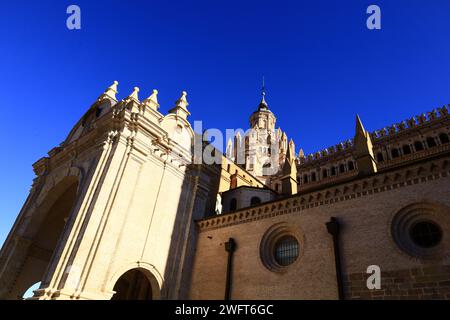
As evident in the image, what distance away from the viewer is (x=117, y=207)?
57.2 feet

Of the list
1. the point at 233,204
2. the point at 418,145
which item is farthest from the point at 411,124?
the point at 233,204

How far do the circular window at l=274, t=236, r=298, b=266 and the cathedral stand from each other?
6 cm

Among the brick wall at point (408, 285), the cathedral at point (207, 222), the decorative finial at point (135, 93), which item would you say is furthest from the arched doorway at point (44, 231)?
the brick wall at point (408, 285)

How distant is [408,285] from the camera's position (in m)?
12.0

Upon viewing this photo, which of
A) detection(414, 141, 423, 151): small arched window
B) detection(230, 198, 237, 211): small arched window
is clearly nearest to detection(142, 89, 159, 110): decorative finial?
detection(230, 198, 237, 211): small arched window

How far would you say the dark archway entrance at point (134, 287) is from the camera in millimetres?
21281

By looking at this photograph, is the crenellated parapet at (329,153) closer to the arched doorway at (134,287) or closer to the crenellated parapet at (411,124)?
the crenellated parapet at (411,124)

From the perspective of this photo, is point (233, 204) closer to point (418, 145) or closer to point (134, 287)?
point (134, 287)

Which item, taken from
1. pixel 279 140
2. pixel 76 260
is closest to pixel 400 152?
pixel 76 260

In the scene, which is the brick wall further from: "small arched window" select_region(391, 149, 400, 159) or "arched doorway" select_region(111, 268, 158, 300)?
"small arched window" select_region(391, 149, 400, 159)

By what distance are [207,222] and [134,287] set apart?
697cm

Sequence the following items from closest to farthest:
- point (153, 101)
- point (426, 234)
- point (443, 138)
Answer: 1. point (426, 234)
2. point (153, 101)
3. point (443, 138)

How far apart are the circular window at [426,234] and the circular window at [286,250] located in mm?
5597
